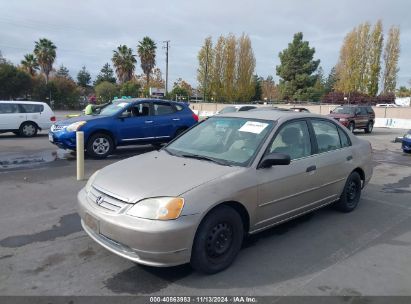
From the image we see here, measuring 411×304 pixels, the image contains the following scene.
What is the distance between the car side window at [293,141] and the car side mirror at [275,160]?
0.77 feet

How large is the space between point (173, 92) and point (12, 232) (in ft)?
194

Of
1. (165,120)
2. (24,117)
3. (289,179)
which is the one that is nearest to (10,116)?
(24,117)

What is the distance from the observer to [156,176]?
3.86 metres

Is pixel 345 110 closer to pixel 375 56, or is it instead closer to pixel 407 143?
pixel 407 143

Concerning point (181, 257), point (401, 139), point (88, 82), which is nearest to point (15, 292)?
point (181, 257)

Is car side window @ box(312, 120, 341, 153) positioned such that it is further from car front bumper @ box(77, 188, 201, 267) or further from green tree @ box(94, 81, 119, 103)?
green tree @ box(94, 81, 119, 103)

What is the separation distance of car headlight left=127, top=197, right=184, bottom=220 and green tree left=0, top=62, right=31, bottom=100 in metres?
51.3

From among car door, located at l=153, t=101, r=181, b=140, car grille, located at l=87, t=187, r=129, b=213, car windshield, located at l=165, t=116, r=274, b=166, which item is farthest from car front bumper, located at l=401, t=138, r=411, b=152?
car grille, located at l=87, t=187, r=129, b=213

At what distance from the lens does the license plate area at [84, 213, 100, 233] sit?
3645 millimetres

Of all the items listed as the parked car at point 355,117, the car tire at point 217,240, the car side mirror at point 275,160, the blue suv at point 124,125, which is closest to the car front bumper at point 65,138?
the blue suv at point 124,125

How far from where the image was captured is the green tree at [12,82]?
4775 centimetres

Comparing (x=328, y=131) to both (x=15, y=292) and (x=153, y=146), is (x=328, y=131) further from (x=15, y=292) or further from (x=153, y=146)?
(x=153, y=146)

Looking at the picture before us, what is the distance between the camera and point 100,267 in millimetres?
3809

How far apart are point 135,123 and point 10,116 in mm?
7488
